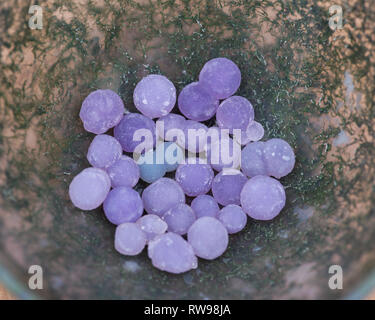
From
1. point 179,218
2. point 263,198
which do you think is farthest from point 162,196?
A: point 263,198

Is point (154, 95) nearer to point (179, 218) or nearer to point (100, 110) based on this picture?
point (100, 110)

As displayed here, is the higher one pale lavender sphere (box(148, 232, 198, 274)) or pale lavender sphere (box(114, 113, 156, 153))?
pale lavender sphere (box(114, 113, 156, 153))

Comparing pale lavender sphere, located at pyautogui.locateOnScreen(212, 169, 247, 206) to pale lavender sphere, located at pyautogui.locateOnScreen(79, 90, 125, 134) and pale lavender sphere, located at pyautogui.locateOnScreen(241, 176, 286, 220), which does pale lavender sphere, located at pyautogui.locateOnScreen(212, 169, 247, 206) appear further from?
pale lavender sphere, located at pyautogui.locateOnScreen(79, 90, 125, 134)

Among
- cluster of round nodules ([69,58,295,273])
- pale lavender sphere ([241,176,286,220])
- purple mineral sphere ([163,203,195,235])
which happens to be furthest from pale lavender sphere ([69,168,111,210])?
pale lavender sphere ([241,176,286,220])

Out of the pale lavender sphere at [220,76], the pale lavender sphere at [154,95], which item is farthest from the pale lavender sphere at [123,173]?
the pale lavender sphere at [220,76]
